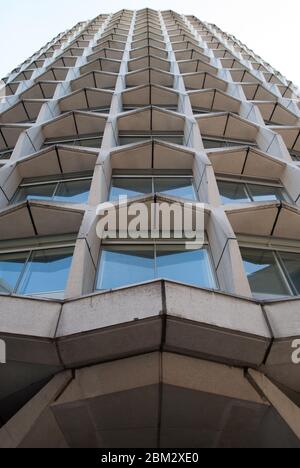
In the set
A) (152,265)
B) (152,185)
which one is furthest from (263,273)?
(152,185)

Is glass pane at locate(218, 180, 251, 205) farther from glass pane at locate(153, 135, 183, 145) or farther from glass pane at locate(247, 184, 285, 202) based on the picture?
glass pane at locate(153, 135, 183, 145)

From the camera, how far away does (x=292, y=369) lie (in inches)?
234

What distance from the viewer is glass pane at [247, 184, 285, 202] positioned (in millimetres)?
12633

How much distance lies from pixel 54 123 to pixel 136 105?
4.85 metres

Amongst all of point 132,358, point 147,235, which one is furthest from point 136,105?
point 132,358

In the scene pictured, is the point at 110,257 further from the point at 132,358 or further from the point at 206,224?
the point at 132,358

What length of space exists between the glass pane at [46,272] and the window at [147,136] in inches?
305

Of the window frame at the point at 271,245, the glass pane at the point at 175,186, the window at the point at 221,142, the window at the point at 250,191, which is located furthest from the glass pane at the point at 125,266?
the window at the point at 221,142

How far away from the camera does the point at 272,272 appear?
879 cm

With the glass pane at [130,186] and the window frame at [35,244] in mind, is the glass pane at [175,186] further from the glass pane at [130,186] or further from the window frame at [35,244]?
the window frame at [35,244]

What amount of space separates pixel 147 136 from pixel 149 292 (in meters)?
11.4

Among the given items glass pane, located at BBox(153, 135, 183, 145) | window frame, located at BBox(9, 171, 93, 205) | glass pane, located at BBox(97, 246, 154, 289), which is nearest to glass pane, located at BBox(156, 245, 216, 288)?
glass pane, located at BBox(97, 246, 154, 289)

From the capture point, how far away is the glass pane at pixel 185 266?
8289mm

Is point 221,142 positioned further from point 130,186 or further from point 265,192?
point 130,186
